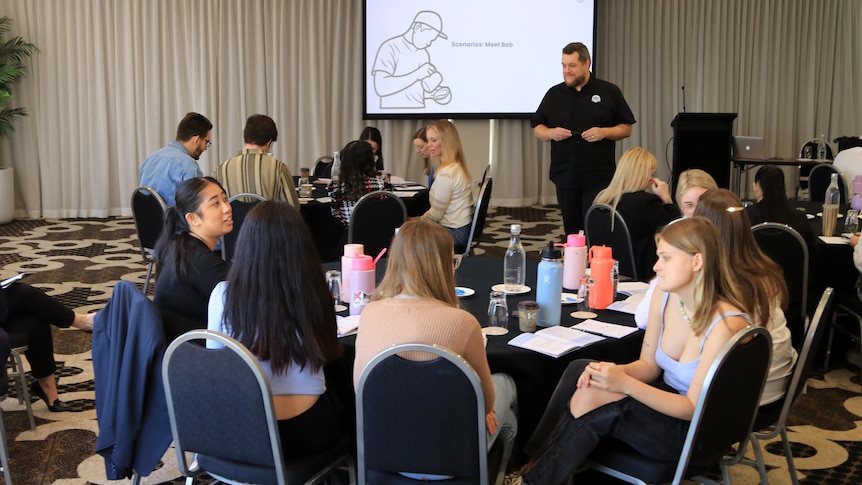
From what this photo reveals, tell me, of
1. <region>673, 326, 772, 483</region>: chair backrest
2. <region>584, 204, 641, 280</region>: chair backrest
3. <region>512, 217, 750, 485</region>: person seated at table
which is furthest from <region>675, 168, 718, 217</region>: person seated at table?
<region>673, 326, 772, 483</region>: chair backrest

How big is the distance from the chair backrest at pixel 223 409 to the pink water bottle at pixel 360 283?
810 mm

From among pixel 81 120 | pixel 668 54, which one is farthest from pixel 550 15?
pixel 81 120

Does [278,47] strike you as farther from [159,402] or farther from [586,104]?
[159,402]

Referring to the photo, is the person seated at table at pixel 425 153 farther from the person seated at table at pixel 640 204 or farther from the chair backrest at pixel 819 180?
the chair backrest at pixel 819 180

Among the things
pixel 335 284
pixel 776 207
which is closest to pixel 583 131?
pixel 776 207

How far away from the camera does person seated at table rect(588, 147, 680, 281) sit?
181 inches

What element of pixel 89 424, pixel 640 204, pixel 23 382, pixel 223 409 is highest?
pixel 640 204

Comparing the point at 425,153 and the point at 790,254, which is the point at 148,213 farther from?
the point at 790,254

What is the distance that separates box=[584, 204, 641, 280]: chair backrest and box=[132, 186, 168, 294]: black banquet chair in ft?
8.34

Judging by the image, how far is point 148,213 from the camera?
17.6 feet

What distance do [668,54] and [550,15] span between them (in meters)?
1.92

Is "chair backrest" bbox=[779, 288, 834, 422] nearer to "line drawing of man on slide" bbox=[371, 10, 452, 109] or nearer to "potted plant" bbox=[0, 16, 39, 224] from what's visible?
"line drawing of man on slide" bbox=[371, 10, 452, 109]

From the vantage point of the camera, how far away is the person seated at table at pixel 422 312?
→ 2.28m

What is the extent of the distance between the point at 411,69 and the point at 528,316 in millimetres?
7496
